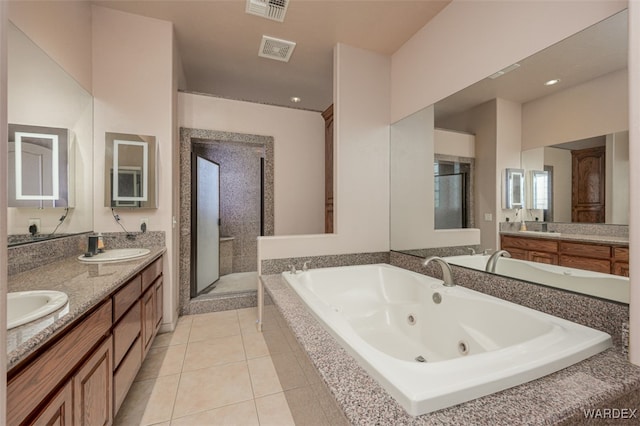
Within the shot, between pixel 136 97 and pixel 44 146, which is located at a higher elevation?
pixel 136 97

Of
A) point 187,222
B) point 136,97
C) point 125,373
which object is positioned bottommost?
point 125,373

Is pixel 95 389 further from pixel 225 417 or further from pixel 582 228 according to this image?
pixel 582 228

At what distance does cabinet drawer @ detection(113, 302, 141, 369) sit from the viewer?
1316mm

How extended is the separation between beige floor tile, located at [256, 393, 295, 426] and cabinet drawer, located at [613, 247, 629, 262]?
1.82 metres

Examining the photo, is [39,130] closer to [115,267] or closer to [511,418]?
[115,267]

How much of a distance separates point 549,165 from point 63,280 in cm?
275

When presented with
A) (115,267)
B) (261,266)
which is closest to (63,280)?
(115,267)

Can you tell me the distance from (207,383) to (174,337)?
31.6 inches

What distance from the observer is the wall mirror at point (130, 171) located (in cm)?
221

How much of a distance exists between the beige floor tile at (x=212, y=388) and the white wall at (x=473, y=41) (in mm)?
2633

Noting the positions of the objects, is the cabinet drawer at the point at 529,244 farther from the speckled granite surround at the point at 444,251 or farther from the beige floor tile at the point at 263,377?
the beige floor tile at the point at 263,377

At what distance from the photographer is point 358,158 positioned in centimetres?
266

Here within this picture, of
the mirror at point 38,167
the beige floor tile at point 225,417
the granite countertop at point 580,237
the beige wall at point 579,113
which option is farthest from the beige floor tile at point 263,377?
the beige wall at point 579,113

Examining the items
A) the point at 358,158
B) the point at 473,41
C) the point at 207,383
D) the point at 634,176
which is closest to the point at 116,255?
the point at 207,383
